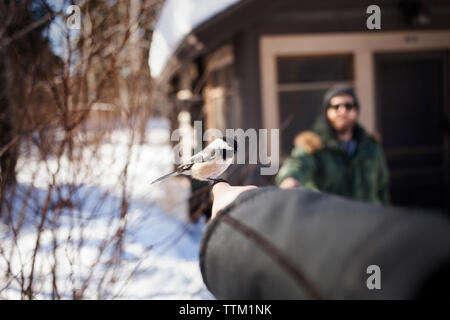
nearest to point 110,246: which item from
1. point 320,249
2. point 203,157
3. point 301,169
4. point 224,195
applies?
point 301,169

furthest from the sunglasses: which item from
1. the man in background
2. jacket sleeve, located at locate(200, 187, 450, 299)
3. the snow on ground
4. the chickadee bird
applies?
jacket sleeve, located at locate(200, 187, 450, 299)

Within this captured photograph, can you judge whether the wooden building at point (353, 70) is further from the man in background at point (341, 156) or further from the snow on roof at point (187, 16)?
the man in background at point (341, 156)

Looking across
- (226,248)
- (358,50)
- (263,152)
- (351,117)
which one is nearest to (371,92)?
(358,50)

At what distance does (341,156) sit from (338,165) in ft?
0.30

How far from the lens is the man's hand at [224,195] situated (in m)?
0.89

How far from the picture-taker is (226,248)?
2.35ft

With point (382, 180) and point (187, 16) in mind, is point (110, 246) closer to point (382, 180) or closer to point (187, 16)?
point (382, 180)

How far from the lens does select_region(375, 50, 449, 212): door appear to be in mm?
5336

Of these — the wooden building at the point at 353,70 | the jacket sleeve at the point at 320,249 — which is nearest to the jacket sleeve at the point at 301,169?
the wooden building at the point at 353,70

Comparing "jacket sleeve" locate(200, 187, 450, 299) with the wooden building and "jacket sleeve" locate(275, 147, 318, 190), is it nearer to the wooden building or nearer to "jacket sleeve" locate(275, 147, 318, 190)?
"jacket sleeve" locate(275, 147, 318, 190)

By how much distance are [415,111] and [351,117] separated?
258 centimetres

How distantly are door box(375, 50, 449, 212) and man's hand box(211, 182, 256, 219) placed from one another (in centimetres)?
479

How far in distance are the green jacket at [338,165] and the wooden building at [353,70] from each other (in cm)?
153

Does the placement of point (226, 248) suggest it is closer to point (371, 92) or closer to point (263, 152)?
point (263, 152)
